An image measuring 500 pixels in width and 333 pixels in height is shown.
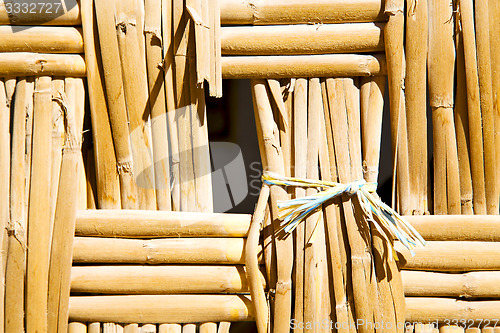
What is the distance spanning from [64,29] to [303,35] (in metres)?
0.49

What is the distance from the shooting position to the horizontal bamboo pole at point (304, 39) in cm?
104

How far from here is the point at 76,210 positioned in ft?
3.42

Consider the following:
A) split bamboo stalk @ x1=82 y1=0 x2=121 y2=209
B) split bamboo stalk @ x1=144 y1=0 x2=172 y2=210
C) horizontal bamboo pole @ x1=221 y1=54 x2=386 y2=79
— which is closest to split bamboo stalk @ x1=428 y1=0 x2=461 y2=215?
horizontal bamboo pole @ x1=221 y1=54 x2=386 y2=79

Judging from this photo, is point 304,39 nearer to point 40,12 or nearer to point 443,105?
point 443,105

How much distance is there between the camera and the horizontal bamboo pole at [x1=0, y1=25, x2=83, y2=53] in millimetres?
1026

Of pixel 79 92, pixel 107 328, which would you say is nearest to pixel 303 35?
pixel 79 92

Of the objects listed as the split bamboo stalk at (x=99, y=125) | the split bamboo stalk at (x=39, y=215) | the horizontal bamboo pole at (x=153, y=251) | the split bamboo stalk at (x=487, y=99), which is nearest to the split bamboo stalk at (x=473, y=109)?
the split bamboo stalk at (x=487, y=99)

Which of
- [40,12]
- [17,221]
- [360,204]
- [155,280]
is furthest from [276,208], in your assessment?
[40,12]

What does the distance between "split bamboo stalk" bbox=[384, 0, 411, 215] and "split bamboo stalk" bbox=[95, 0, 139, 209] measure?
55 cm

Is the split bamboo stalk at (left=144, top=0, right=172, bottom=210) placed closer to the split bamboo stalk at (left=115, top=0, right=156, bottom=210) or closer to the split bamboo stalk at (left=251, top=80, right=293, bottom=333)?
the split bamboo stalk at (left=115, top=0, right=156, bottom=210)

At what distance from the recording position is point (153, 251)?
1043 mm

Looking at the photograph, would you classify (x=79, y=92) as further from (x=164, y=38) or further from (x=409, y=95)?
(x=409, y=95)

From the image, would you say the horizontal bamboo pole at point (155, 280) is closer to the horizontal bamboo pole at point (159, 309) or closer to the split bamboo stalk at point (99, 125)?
the horizontal bamboo pole at point (159, 309)

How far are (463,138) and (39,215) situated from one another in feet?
2.94
